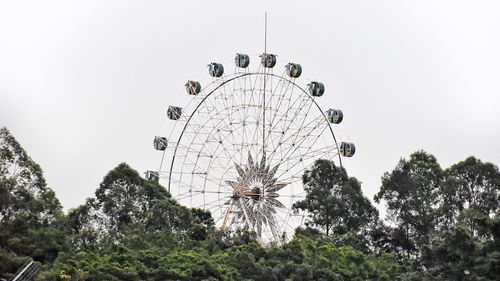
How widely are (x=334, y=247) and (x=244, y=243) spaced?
188 inches

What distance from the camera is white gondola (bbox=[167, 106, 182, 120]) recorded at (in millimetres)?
78625

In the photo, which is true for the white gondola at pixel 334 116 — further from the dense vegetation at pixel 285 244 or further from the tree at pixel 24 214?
the tree at pixel 24 214

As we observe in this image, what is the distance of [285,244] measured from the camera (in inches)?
2645

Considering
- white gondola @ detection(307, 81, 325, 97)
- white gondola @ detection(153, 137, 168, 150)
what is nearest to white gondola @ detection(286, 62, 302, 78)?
white gondola @ detection(307, 81, 325, 97)

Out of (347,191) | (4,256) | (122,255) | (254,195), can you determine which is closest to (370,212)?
(347,191)

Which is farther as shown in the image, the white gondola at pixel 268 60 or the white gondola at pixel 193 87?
the white gondola at pixel 193 87

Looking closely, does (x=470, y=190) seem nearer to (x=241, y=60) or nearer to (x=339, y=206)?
(x=339, y=206)

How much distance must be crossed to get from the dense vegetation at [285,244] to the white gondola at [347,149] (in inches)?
58.6

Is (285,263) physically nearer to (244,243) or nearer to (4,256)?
(244,243)

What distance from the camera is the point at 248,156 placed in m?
75.9

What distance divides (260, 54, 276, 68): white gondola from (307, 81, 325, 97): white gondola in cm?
247

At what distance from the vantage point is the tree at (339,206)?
7325 cm

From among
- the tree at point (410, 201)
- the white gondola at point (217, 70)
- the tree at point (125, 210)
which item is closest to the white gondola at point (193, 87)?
the white gondola at point (217, 70)

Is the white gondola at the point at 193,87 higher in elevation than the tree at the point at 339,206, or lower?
higher
